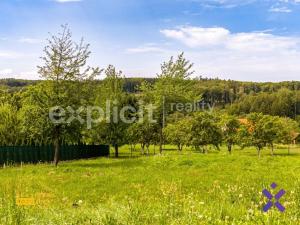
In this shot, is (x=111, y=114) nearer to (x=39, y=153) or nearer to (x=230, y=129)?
(x=39, y=153)

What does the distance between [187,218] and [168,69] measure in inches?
2082

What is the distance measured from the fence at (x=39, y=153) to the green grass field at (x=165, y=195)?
574 inches

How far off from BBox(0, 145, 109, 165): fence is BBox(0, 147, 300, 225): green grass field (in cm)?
1459

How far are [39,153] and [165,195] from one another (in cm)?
3964

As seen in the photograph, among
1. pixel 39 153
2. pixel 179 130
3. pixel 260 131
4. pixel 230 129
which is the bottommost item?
pixel 39 153

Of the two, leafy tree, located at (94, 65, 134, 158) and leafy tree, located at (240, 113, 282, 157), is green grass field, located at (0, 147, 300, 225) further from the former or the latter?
leafy tree, located at (240, 113, 282, 157)

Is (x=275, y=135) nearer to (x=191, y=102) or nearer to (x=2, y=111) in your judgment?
(x=191, y=102)

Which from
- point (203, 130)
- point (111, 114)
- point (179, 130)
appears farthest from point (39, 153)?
point (179, 130)

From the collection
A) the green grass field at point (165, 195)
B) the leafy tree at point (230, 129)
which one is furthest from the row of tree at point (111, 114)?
the green grass field at point (165, 195)

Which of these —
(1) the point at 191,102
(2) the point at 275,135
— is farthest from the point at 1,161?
(2) the point at 275,135

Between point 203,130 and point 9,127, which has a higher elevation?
point 9,127

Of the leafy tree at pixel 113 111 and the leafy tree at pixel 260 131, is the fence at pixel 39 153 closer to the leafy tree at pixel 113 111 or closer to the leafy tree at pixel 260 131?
the leafy tree at pixel 113 111

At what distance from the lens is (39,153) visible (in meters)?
46.3

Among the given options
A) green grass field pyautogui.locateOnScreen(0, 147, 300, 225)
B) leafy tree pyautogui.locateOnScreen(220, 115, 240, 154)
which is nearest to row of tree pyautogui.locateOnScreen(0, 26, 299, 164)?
leafy tree pyautogui.locateOnScreen(220, 115, 240, 154)
